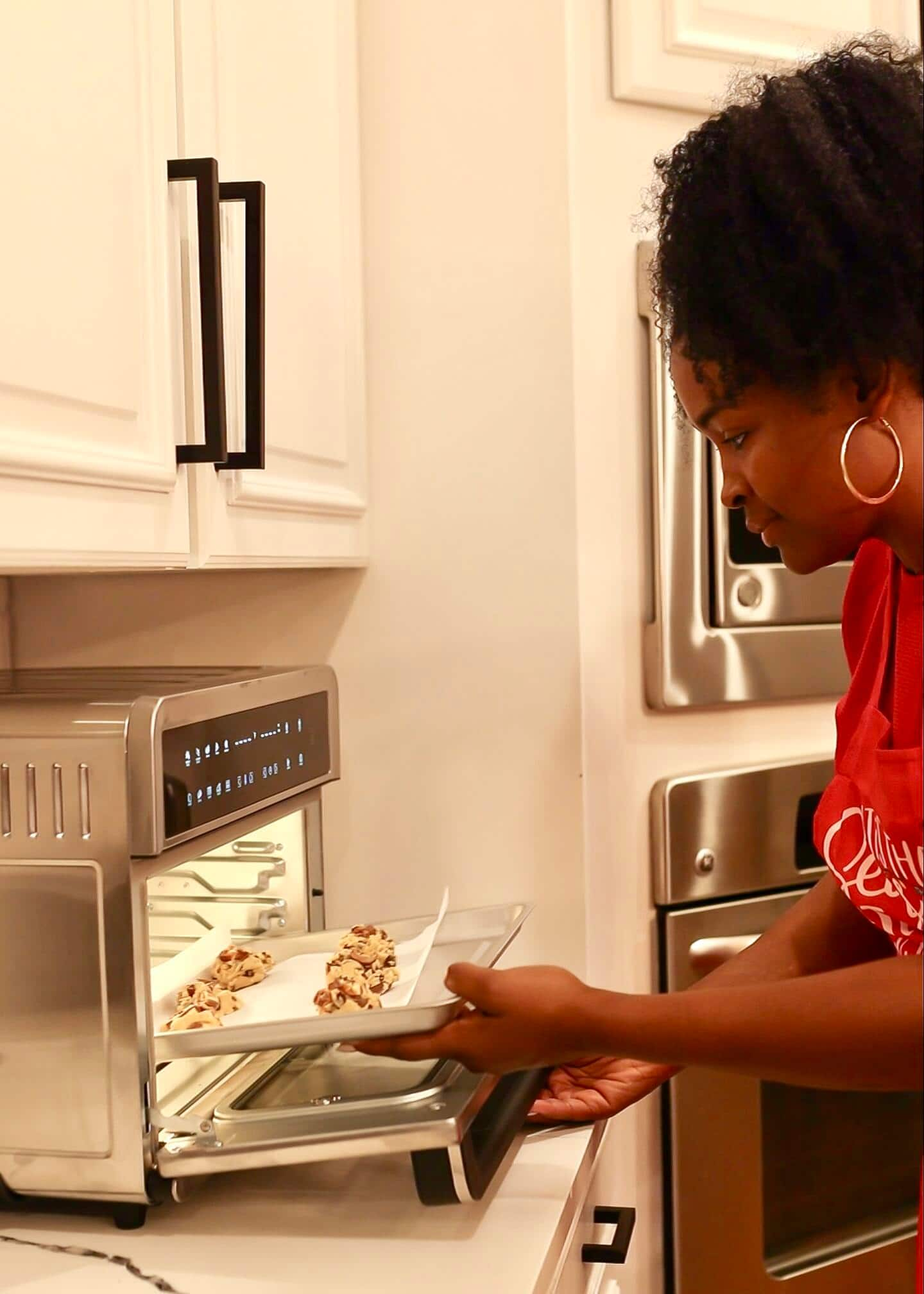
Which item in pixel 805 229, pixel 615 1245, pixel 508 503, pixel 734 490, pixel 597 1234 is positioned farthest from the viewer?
pixel 508 503

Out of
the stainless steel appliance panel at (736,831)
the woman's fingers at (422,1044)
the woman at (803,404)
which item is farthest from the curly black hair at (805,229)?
the stainless steel appliance panel at (736,831)

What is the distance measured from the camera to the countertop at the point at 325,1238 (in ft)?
2.78

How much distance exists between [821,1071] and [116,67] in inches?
30.5

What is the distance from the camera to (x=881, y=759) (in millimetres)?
866

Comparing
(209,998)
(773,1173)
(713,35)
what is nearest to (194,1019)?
(209,998)

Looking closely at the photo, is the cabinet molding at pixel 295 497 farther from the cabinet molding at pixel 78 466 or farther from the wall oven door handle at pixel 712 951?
the wall oven door handle at pixel 712 951

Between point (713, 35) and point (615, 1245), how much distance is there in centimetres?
113

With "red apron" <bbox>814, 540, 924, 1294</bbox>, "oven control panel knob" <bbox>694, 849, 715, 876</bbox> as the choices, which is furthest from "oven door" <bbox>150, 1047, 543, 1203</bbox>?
"oven control panel knob" <bbox>694, 849, 715, 876</bbox>

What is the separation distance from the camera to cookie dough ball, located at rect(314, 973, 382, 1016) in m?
0.91

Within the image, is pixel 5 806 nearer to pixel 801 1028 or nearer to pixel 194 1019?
pixel 194 1019

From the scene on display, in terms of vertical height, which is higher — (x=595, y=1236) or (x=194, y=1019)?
(x=194, y=1019)

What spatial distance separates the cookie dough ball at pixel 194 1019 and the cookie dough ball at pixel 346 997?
7 centimetres

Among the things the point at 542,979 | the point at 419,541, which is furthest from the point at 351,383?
the point at 542,979

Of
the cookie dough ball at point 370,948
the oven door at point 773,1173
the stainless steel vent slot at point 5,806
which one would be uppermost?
the stainless steel vent slot at point 5,806
